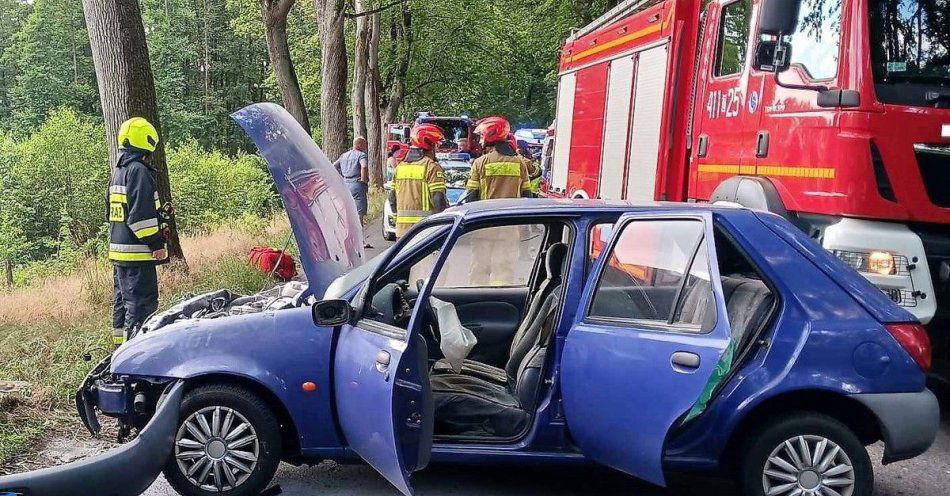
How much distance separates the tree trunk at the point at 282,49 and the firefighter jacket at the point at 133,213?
7.81m

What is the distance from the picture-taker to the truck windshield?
209 inches

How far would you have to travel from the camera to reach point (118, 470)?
3686 mm

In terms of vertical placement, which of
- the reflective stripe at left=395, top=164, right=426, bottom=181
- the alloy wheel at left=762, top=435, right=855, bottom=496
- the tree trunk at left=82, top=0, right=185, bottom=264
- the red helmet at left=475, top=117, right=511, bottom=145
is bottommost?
the alloy wheel at left=762, top=435, right=855, bottom=496

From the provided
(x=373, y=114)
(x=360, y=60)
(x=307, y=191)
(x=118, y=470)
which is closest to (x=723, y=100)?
(x=307, y=191)

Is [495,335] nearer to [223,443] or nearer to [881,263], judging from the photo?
[223,443]

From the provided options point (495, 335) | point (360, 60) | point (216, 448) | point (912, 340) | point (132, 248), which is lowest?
point (216, 448)

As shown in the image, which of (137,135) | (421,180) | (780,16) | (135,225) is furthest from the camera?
(421,180)

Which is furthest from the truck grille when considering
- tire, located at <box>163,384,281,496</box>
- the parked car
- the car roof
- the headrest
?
the parked car

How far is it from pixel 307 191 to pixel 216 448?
1.57 metres

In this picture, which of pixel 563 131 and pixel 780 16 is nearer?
pixel 780 16

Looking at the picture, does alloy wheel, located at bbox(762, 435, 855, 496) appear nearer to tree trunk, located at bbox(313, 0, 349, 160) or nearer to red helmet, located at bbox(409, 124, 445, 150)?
red helmet, located at bbox(409, 124, 445, 150)

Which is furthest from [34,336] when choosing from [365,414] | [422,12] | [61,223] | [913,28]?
[61,223]

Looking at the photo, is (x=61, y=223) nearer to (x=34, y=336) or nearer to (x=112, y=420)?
(x=34, y=336)

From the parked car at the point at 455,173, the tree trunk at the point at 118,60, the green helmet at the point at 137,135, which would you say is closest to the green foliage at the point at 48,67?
the parked car at the point at 455,173
